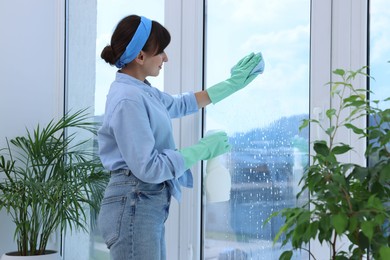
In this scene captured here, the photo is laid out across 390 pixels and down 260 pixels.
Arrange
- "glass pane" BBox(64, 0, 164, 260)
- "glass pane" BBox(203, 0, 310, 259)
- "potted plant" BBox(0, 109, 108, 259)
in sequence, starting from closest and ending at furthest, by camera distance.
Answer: "glass pane" BBox(203, 0, 310, 259)
"potted plant" BBox(0, 109, 108, 259)
"glass pane" BBox(64, 0, 164, 260)

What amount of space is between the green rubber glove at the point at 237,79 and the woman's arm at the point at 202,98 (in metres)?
0.03

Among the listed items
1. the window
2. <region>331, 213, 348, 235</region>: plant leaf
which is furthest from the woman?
<region>331, 213, 348, 235</region>: plant leaf

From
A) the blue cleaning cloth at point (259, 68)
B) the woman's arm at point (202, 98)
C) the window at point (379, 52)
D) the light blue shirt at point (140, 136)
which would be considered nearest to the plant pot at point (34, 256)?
the light blue shirt at point (140, 136)

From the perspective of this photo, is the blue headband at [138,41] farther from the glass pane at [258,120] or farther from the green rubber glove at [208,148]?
the glass pane at [258,120]

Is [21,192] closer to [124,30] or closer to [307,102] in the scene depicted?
[124,30]

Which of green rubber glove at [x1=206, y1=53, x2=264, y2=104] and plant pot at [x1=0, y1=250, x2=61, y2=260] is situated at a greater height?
green rubber glove at [x1=206, y1=53, x2=264, y2=104]

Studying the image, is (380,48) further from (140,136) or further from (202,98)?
(140,136)

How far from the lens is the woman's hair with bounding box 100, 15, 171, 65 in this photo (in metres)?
1.90

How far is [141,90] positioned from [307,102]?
57 cm

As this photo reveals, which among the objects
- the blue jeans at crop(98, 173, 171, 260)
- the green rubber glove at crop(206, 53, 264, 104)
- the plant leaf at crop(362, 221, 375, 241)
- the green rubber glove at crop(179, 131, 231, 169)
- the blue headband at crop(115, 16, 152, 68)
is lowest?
the blue jeans at crop(98, 173, 171, 260)

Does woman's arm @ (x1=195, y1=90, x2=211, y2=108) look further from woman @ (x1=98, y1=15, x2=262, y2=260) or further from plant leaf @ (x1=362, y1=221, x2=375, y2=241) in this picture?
plant leaf @ (x1=362, y1=221, x2=375, y2=241)

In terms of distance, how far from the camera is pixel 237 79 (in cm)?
212

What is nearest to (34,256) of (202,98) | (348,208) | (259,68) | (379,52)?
(202,98)

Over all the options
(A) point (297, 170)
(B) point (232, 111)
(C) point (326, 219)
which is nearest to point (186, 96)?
(B) point (232, 111)
